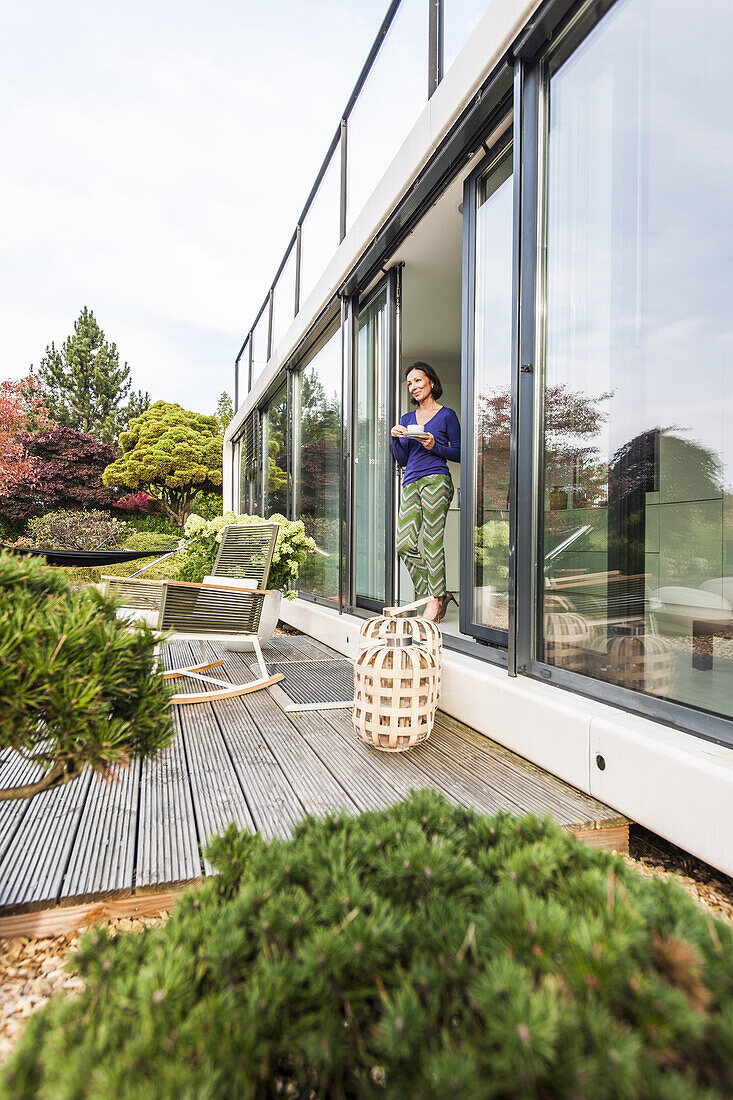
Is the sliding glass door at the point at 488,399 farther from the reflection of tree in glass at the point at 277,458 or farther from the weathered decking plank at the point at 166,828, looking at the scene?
the reflection of tree in glass at the point at 277,458

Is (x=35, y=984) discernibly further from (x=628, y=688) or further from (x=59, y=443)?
(x=59, y=443)

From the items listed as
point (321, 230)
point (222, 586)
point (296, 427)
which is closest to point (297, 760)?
point (222, 586)

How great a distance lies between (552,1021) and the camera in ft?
1.58

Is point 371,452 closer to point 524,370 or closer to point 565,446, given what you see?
point 524,370

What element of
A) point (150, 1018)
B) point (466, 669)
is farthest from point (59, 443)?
point (150, 1018)

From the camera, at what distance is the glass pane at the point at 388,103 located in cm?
316

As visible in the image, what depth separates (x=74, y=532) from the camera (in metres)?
13.6

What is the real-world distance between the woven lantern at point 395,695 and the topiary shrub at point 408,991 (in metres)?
1.35

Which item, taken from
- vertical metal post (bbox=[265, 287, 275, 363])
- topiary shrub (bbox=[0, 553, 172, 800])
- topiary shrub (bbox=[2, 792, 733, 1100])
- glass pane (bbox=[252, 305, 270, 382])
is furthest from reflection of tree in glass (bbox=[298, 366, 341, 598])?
topiary shrub (bbox=[2, 792, 733, 1100])

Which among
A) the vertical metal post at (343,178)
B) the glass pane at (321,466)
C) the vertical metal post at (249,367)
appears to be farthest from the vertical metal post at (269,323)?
the vertical metal post at (343,178)

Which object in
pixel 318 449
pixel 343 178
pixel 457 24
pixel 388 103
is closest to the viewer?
pixel 457 24

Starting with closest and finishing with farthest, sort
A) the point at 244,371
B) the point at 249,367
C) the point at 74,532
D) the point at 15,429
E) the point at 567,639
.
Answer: the point at 567,639, the point at 249,367, the point at 244,371, the point at 15,429, the point at 74,532

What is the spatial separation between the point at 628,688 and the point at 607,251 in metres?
1.37

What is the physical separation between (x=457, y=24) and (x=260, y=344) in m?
6.18
